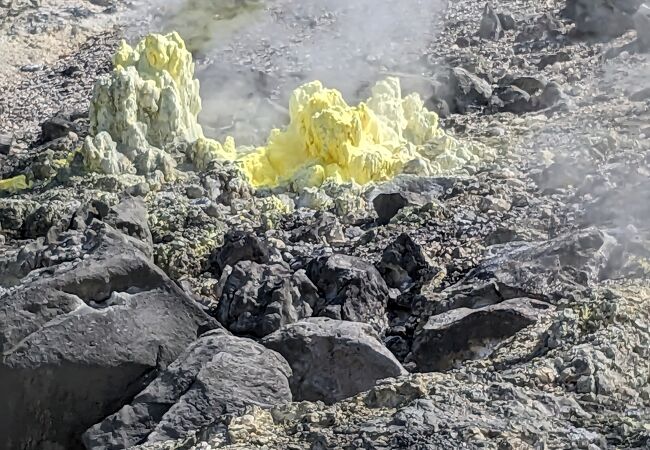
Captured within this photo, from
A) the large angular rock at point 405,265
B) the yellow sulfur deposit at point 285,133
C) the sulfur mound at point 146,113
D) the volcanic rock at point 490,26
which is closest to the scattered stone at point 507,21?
the volcanic rock at point 490,26

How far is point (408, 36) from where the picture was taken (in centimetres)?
1886

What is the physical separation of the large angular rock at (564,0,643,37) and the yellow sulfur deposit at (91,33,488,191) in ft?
14.4

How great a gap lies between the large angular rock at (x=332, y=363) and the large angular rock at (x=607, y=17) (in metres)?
11.4

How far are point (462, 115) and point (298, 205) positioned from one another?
373cm

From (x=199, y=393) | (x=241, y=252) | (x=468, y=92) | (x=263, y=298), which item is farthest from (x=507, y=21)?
(x=199, y=393)

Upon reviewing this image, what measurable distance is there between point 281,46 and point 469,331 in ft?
43.5

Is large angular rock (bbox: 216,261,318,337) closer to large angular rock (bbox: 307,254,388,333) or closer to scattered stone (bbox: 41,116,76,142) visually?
large angular rock (bbox: 307,254,388,333)

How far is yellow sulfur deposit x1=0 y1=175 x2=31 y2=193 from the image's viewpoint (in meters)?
12.9

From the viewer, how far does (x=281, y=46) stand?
1928 centimetres

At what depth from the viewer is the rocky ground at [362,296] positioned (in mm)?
4996

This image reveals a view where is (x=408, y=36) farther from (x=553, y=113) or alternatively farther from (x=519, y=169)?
(x=519, y=169)

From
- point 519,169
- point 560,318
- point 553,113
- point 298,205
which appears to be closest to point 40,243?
point 298,205

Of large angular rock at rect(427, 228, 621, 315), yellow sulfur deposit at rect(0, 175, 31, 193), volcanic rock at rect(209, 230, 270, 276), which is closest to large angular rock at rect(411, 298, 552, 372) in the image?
large angular rock at rect(427, 228, 621, 315)

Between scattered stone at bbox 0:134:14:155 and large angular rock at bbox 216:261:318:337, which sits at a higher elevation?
large angular rock at bbox 216:261:318:337
